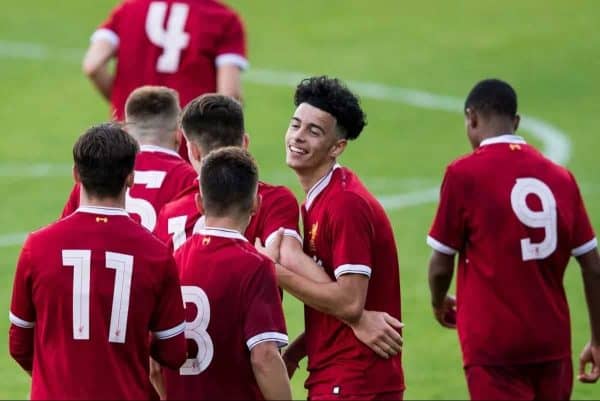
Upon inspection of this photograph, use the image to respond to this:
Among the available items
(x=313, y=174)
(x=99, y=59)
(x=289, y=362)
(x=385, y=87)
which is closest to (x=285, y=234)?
(x=313, y=174)

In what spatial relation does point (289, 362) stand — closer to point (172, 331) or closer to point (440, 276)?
point (440, 276)

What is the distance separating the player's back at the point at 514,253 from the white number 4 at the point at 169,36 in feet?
11.0

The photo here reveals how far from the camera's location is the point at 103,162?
612 centimetres

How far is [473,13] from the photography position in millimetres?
21391

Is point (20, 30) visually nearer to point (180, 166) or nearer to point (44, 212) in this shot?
point (44, 212)

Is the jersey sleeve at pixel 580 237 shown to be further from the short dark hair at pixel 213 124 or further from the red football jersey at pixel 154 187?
the red football jersey at pixel 154 187

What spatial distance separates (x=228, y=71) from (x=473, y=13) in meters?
11.5

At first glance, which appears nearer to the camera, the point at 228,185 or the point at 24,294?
the point at 24,294

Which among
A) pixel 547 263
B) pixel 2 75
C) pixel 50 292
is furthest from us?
pixel 2 75

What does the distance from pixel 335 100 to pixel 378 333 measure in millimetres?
1165

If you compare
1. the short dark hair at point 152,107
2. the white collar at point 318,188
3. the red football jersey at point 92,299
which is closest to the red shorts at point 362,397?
the white collar at point 318,188

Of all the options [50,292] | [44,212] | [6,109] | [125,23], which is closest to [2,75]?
[6,109]

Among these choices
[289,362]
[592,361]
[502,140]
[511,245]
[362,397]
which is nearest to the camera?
[362,397]

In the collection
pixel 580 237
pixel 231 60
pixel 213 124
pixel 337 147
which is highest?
pixel 231 60
